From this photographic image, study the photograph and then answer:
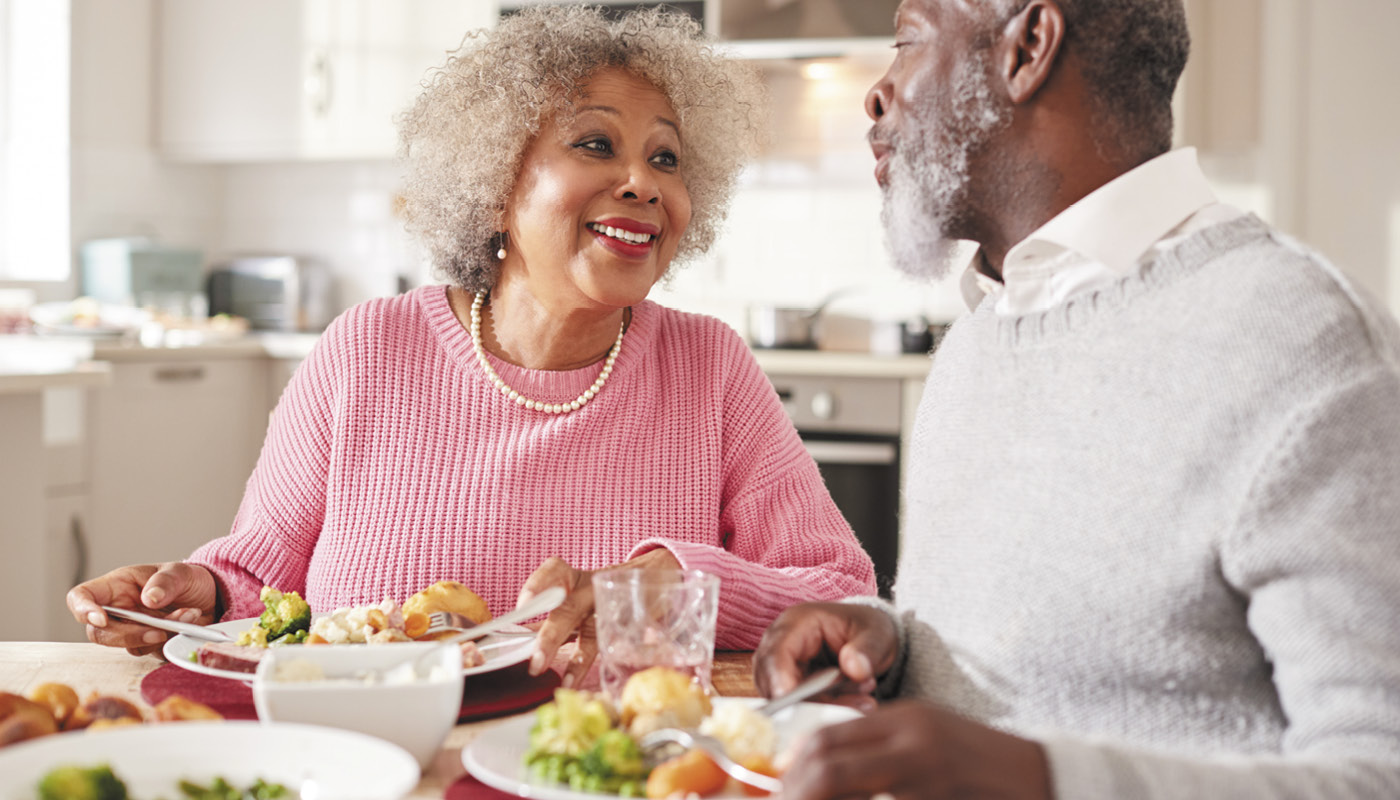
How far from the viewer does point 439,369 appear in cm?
162

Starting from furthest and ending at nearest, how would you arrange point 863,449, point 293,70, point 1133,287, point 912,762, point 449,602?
point 293,70 < point 863,449 < point 449,602 < point 1133,287 < point 912,762

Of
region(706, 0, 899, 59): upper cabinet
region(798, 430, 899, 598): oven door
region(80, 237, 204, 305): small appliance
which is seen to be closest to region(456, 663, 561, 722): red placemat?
region(798, 430, 899, 598): oven door

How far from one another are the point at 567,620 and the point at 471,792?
11.4 inches

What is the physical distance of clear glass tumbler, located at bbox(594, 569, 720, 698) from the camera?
3.15 ft

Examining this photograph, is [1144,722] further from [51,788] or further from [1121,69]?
[51,788]

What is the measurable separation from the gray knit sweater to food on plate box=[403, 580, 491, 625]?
388 mm

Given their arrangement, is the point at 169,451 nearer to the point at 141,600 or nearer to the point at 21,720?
the point at 141,600

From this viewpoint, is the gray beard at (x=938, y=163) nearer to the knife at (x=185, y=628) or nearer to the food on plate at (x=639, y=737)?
the food on plate at (x=639, y=737)

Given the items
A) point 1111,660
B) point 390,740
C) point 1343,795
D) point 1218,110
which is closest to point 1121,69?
point 1111,660

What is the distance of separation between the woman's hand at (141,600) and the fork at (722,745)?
0.61 metres

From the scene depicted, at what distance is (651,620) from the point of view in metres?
0.96

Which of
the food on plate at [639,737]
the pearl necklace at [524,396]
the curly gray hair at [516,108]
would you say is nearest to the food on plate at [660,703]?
the food on plate at [639,737]

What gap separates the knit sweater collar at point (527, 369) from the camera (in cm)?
162

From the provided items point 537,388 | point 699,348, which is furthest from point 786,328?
point 537,388
